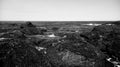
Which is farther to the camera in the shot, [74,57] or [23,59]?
[74,57]

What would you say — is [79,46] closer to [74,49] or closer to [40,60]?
[74,49]

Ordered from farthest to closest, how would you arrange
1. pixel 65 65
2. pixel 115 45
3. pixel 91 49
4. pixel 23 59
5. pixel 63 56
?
1. pixel 115 45
2. pixel 91 49
3. pixel 63 56
4. pixel 65 65
5. pixel 23 59

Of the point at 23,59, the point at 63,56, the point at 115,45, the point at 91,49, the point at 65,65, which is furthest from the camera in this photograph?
the point at 115,45

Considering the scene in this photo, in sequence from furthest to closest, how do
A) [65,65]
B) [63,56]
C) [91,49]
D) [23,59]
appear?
1. [91,49]
2. [63,56]
3. [65,65]
4. [23,59]

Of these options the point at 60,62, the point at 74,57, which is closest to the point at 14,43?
the point at 60,62

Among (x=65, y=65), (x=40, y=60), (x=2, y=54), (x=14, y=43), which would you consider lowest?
(x=65, y=65)

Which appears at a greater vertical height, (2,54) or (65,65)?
(2,54)

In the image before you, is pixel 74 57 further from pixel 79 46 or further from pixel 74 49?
pixel 79 46

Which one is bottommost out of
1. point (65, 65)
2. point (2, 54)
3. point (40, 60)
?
point (65, 65)

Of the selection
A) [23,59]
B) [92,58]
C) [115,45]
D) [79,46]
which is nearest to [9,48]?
[23,59]
